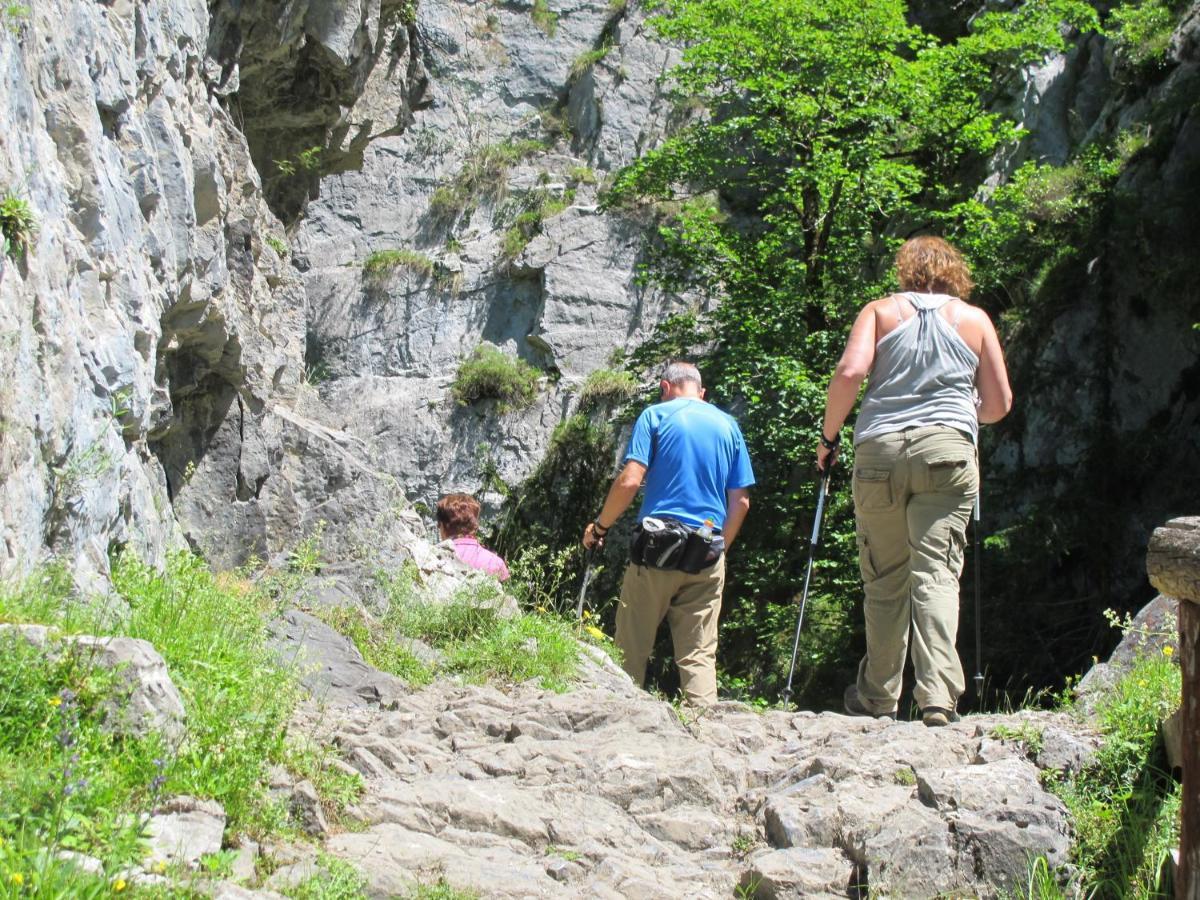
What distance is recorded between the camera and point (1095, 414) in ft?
39.7

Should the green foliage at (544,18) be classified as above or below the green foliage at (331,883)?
above

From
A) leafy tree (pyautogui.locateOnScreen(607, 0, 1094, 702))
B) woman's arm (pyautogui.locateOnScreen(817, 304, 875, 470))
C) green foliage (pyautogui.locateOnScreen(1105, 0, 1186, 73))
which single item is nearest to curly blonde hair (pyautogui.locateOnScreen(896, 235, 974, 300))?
woman's arm (pyautogui.locateOnScreen(817, 304, 875, 470))

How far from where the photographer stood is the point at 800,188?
585 inches

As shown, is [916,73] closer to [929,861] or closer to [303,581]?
[303,581]

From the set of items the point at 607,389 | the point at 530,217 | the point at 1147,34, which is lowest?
the point at 607,389

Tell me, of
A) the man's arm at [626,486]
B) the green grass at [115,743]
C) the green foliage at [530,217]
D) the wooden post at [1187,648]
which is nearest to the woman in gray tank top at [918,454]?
the man's arm at [626,486]

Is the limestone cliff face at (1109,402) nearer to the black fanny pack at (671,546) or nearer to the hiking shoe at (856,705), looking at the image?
the hiking shoe at (856,705)

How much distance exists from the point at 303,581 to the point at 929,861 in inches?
144

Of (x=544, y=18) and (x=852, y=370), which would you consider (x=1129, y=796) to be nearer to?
(x=852, y=370)

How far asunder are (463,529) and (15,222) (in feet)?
13.6

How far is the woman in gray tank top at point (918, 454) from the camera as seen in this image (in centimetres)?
540

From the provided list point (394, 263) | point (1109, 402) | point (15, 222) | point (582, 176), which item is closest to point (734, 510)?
point (15, 222)

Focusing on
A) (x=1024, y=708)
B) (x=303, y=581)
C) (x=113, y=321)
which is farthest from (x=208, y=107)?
(x=1024, y=708)

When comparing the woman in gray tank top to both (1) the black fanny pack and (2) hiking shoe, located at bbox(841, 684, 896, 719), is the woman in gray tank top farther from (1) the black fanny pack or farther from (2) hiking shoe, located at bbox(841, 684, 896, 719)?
(1) the black fanny pack
